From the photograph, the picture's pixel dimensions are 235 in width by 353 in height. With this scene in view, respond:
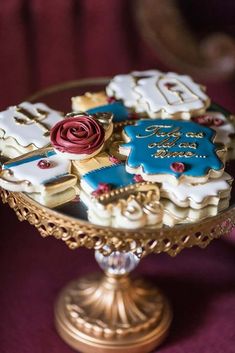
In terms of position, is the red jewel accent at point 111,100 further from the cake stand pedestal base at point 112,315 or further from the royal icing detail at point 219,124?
the cake stand pedestal base at point 112,315

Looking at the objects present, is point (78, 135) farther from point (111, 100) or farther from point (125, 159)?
point (111, 100)

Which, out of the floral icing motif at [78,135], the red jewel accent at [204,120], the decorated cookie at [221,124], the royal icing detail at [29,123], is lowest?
the decorated cookie at [221,124]

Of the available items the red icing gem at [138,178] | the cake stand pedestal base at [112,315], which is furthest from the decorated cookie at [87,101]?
the cake stand pedestal base at [112,315]

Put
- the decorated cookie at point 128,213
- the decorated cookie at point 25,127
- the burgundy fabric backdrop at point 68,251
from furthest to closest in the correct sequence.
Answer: the burgundy fabric backdrop at point 68,251 < the decorated cookie at point 25,127 < the decorated cookie at point 128,213

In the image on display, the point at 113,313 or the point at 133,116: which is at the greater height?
the point at 133,116

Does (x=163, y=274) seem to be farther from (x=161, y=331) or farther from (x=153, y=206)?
(x=153, y=206)

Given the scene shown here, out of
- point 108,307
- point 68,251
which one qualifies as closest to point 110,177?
point 108,307
